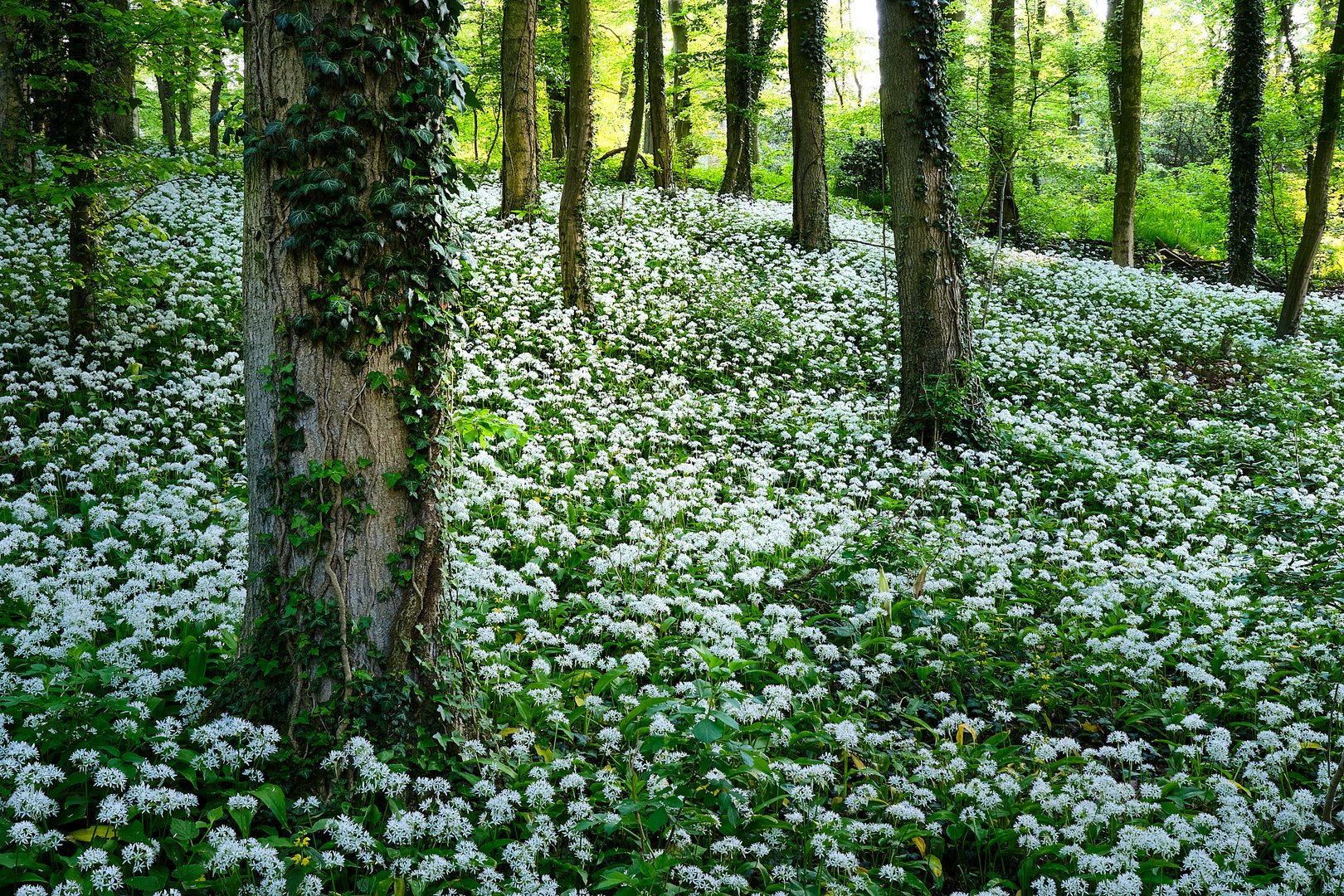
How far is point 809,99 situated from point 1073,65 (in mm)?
8643

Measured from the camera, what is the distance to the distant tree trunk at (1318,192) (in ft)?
40.9

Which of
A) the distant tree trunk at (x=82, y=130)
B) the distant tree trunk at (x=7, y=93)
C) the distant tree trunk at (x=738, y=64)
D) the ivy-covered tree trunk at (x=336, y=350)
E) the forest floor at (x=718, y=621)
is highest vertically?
the distant tree trunk at (x=738, y=64)

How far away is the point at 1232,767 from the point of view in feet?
13.3

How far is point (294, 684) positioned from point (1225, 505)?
815 cm

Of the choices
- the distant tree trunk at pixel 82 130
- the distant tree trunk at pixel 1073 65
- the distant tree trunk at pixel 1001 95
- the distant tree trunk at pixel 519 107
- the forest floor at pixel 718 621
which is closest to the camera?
the forest floor at pixel 718 621

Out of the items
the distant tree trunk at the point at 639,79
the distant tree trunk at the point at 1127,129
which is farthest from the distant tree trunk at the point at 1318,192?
the distant tree trunk at the point at 639,79

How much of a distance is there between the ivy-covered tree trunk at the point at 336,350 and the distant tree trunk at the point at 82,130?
5.80 metres

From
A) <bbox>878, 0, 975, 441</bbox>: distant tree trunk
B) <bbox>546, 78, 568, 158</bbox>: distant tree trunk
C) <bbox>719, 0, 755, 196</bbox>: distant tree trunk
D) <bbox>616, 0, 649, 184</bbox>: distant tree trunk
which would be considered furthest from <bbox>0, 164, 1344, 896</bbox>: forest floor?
<bbox>546, 78, 568, 158</bbox>: distant tree trunk

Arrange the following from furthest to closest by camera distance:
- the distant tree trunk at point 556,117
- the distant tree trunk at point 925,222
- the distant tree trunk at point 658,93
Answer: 1. the distant tree trunk at point 556,117
2. the distant tree trunk at point 658,93
3. the distant tree trunk at point 925,222

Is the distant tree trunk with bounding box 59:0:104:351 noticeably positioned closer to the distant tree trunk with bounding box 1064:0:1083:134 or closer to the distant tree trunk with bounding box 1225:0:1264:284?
the distant tree trunk with bounding box 1064:0:1083:134

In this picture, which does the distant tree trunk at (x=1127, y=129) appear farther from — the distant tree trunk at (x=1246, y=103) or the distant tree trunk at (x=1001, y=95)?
the distant tree trunk at (x=1001, y=95)

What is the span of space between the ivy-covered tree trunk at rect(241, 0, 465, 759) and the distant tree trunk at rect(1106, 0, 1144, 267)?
1576 centimetres

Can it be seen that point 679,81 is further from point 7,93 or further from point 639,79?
point 7,93

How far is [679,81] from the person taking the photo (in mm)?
20406
